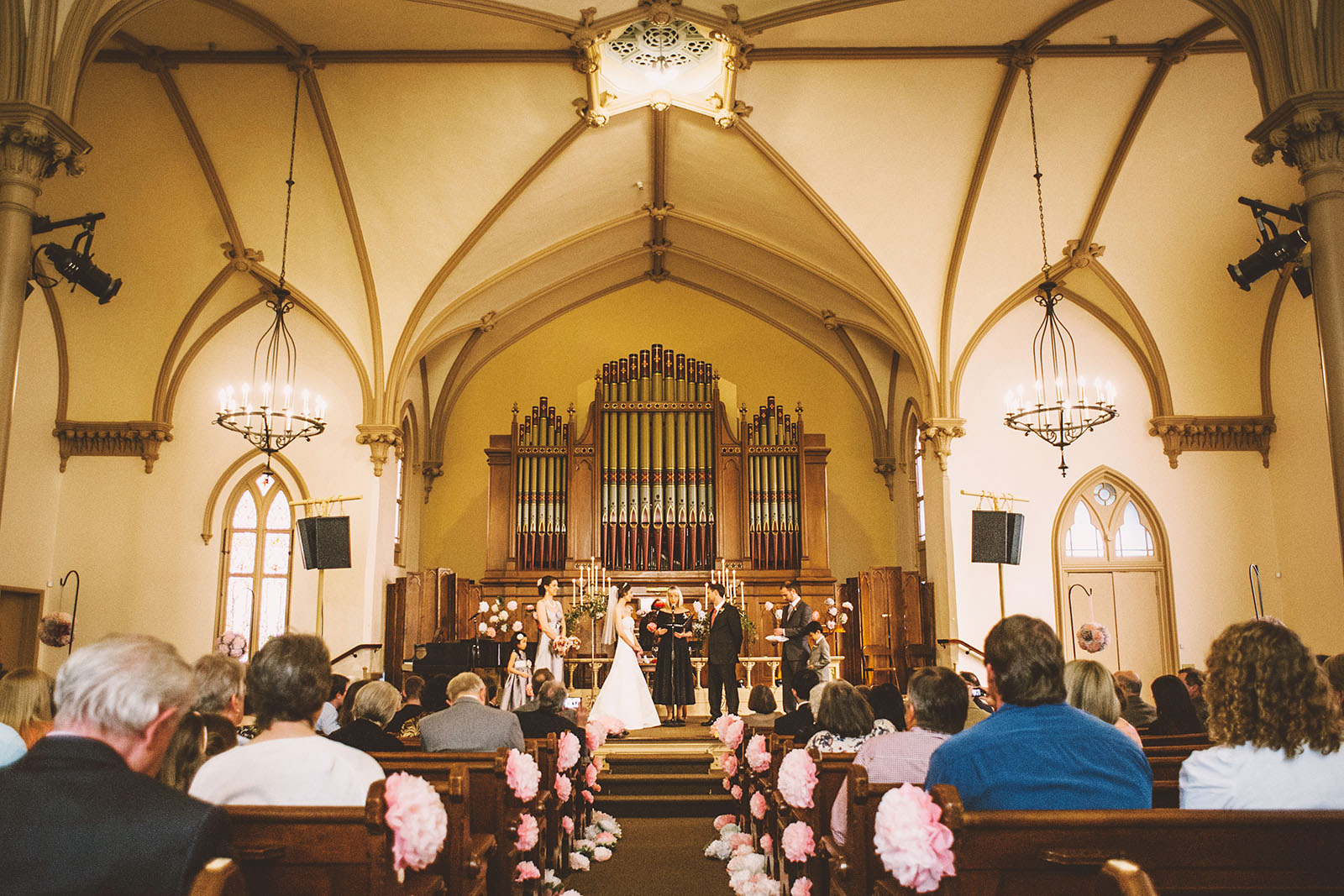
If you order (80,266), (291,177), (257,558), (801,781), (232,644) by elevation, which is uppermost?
(291,177)

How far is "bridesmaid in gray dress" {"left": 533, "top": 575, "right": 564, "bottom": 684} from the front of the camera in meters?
11.1

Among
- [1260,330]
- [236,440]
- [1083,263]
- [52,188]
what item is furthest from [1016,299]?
[52,188]

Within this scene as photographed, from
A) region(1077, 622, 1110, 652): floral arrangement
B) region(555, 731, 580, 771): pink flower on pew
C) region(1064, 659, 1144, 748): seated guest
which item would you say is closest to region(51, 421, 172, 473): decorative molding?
region(555, 731, 580, 771): pink flower on pew

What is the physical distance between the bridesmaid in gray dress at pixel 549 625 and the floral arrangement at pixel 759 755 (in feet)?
15.6

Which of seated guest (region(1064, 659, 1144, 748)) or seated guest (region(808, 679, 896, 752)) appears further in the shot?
seated guest (region(808, 679, 896, 752))

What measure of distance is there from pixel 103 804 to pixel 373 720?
3.86 meters

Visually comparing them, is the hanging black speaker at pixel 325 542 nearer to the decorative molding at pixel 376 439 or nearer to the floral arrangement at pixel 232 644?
the floral arrangement at pixel 232 644

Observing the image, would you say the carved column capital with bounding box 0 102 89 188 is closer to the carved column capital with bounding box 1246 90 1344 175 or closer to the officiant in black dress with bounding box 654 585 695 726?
the officiant in black dress with bounding box 654 585 695 726

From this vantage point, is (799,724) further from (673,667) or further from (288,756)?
(673,667)

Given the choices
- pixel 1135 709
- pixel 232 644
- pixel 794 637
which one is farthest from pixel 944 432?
pixel 232 644

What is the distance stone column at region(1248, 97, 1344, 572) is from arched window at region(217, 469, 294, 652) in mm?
11330

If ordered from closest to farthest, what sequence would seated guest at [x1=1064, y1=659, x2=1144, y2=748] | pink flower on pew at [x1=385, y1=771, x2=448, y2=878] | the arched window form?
pink flower on pew at [x1=385, y1=771, x2=448, y2=878] → seated guest at [x1=1064, y1=659, x2=1144, y2=748] → the arched window

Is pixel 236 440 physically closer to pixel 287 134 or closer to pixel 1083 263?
pixel 287 134

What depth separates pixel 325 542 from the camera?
10844 mm
